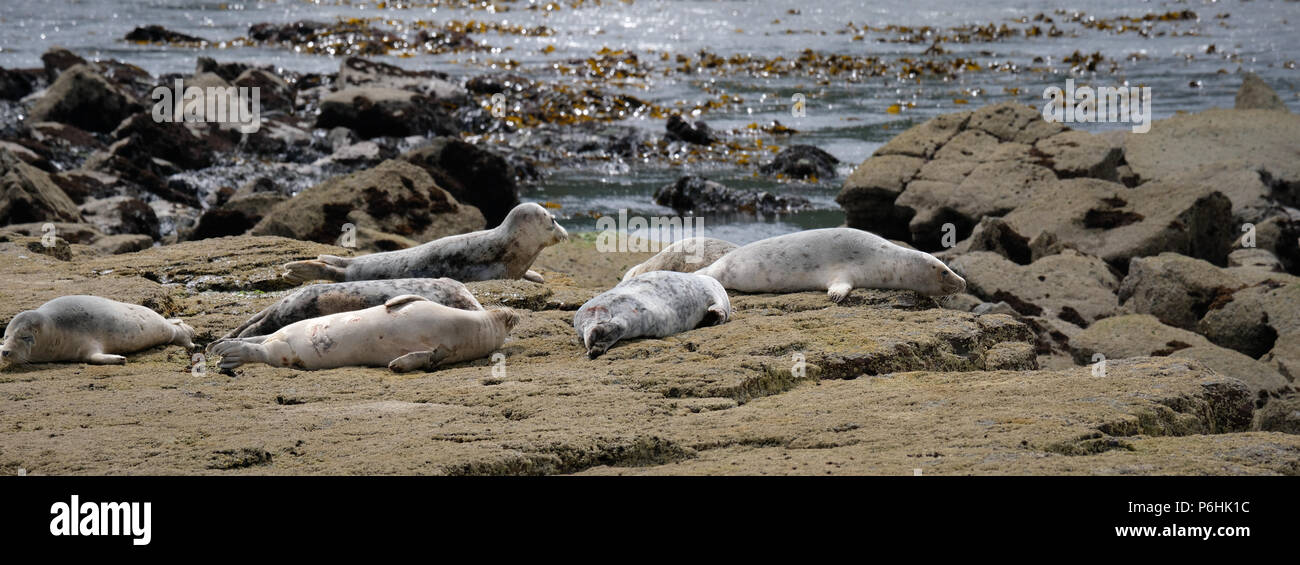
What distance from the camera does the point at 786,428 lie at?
448 cm

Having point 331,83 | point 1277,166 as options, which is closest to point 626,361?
point 1277,166

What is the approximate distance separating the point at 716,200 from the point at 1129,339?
23.9 feet

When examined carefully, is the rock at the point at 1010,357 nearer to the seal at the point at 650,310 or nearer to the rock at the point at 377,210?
the seal at the point at 650,310

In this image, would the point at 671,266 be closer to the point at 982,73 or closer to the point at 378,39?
the point at 982,73

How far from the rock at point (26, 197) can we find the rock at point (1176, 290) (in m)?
9.29

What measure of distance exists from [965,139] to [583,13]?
21.2 metres

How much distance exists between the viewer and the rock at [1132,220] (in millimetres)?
10844

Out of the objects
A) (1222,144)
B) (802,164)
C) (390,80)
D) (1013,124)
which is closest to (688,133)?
(802,164)

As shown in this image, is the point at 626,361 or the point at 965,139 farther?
the point at 965,139

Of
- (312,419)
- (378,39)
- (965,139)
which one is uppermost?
(378,39)

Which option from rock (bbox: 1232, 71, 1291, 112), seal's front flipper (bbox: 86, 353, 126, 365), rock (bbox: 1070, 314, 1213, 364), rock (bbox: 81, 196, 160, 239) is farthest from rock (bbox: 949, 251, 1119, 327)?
rock (bbox: 81, 196, 160, 239)

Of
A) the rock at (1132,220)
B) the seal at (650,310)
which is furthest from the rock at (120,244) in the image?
the rock at (1132,220)

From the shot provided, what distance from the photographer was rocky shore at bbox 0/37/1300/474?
4.21 metres
